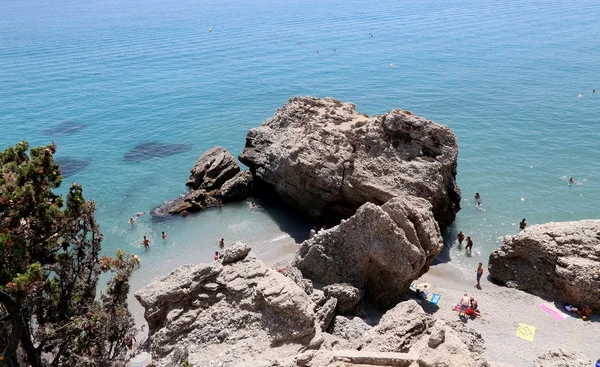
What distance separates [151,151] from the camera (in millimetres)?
43781

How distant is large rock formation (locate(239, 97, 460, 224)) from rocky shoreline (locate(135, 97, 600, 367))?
72 mm

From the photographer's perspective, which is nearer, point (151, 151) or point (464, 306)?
point (464, 306)

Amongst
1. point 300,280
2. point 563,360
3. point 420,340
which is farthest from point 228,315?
point 563,360

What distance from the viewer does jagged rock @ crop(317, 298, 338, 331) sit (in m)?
15.6

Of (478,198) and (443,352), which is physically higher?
(443,352)

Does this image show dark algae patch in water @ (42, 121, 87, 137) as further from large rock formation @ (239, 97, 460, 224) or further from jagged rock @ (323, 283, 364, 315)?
jagged rock @ (323, 283, 364, 315)

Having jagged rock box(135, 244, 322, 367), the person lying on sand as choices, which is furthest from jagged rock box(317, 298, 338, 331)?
the person lying on sand

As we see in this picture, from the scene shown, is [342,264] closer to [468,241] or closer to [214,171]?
[468,241]

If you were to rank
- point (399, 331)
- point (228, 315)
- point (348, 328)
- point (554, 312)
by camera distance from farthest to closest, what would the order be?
1. point (554, 312)
2. point (348, 328)
3. point (228, 315)
4. point (399, 331)

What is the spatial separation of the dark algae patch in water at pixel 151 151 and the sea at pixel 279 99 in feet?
0.82

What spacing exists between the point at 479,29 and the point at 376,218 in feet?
315

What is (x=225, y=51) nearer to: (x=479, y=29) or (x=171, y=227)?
(x=479, y=29)

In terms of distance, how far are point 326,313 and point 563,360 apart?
7.86 metres

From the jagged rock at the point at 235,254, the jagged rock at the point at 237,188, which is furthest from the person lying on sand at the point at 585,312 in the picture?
the jagged rock at the point at 237,188
